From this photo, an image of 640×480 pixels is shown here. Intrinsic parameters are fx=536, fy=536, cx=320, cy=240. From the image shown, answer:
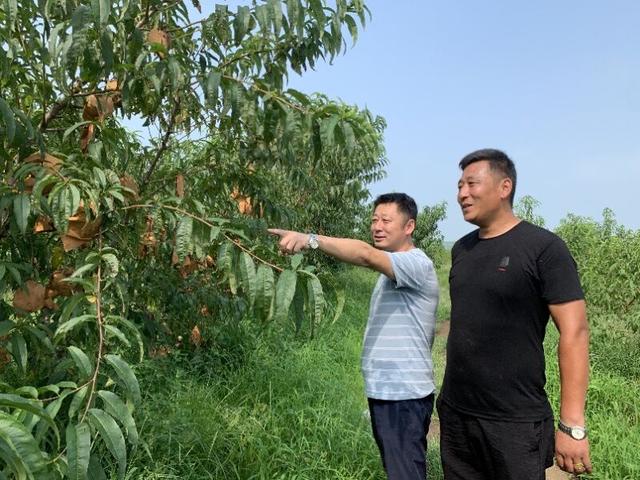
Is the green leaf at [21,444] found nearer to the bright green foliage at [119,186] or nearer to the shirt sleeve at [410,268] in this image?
the bright green foliage at [119,186]

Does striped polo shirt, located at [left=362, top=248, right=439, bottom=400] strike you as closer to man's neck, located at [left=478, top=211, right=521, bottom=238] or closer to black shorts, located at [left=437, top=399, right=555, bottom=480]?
black shorts, located at [left=437, top=399, right=555, bottom=480]

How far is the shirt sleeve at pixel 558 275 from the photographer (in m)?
1.60

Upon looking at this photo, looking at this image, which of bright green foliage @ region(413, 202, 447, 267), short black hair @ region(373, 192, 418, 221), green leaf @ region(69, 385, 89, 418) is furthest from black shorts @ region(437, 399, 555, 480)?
bright green foliage @ region(413, 202, 447, 267)

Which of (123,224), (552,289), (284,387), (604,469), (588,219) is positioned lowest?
(604,469)

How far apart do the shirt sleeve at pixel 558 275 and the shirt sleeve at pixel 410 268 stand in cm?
44

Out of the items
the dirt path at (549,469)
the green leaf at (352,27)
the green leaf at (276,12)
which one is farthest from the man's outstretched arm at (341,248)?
the dirt path at (549,469)

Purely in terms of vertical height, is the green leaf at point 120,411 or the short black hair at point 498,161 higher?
the short black hair at point 498,161

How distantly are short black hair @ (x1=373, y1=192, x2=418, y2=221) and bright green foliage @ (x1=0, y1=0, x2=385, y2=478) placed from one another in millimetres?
376

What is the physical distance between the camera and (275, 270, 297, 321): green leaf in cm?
108

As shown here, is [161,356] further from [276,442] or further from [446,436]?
[446,436]

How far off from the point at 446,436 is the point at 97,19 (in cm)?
171

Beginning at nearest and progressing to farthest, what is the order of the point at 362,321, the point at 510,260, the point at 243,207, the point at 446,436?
the point at 510,260
the point at 446,436
the point at 243,207
the point at 362,321

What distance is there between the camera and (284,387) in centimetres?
362

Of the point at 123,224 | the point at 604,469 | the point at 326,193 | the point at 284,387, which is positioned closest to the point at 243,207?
the point at 123,224
